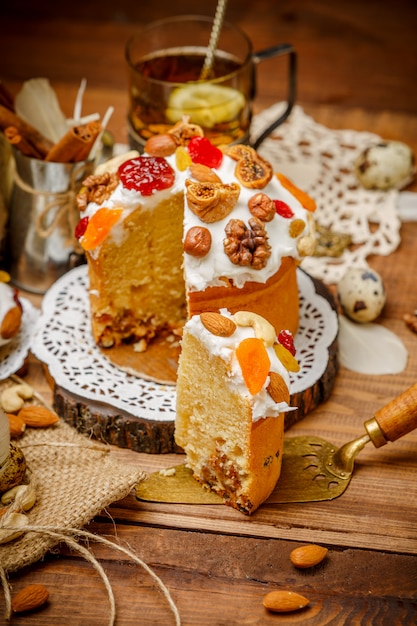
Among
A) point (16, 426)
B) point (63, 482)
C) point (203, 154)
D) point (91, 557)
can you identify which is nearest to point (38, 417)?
point (16, 426)

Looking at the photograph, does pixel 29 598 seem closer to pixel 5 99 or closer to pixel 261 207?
pixel 261 207

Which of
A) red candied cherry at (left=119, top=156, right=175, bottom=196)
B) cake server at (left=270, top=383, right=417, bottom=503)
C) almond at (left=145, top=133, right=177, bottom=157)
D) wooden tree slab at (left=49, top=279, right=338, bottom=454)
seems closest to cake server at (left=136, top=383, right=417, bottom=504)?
cake server at (left=270, top=383, right=417, bottom=503)

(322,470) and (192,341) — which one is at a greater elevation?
(192,341)

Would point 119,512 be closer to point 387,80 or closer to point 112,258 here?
point 112,258

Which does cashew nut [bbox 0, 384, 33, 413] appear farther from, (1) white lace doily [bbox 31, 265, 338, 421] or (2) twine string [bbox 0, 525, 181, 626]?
(2) twine string [bbox 0, 525, 181, 626]

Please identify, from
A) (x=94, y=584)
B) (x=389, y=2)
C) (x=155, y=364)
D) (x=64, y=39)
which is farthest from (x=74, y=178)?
(x=389, y=2)

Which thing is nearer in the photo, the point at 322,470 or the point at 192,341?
the point at 192,341

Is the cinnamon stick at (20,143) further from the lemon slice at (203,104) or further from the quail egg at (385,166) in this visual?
the quail egg at (385,166)
